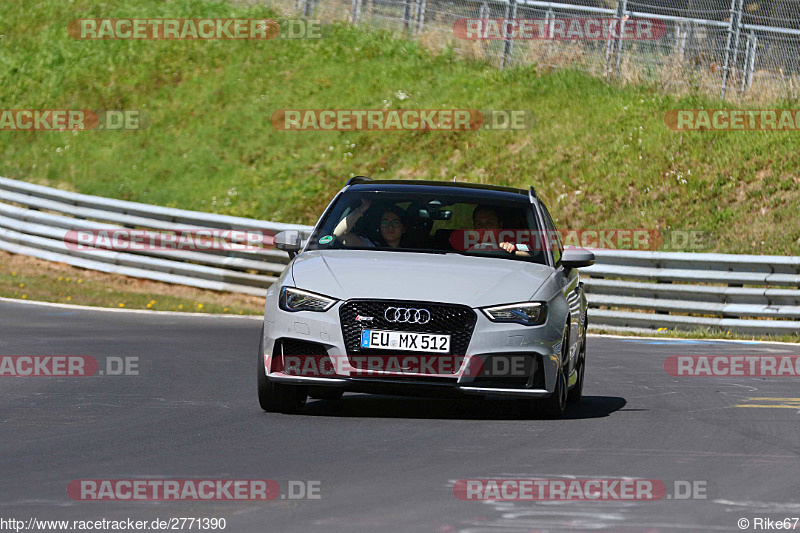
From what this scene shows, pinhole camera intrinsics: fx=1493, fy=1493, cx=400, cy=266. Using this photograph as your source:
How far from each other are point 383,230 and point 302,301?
1197 mm

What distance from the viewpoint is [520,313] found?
31.6 ft

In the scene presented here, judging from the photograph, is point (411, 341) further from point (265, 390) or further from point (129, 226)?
point (129, 226)

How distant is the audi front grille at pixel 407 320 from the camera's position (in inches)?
370

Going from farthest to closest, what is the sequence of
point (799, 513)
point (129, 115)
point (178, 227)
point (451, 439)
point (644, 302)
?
1. point (129, 115)
2. point (178, 227)
3. point (644, 302)
4. point (451, 439)
5. point (799, 513)

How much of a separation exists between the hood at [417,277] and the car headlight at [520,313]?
1.8 inches

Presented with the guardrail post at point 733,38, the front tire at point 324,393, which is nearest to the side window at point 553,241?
the front tire at point 324,393

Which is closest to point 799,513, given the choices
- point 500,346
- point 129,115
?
point 500,346

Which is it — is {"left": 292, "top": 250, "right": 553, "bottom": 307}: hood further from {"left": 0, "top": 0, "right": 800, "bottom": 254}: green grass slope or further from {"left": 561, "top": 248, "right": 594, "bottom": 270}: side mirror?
{"left": 0, "top": 0, "right": 800, "bottom": 254}: green grass slope

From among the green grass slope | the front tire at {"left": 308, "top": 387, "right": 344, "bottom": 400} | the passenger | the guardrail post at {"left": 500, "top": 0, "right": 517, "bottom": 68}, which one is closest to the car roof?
the passenger

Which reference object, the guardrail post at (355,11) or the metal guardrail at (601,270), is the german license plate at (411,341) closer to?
the metal guardrail at (601,270)

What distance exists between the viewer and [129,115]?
32094 millimetres

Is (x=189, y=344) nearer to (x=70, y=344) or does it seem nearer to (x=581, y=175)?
(x=70, y=344)

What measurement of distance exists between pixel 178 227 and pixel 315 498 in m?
17.1

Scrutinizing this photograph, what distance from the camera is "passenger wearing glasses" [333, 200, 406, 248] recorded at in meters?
10.5
